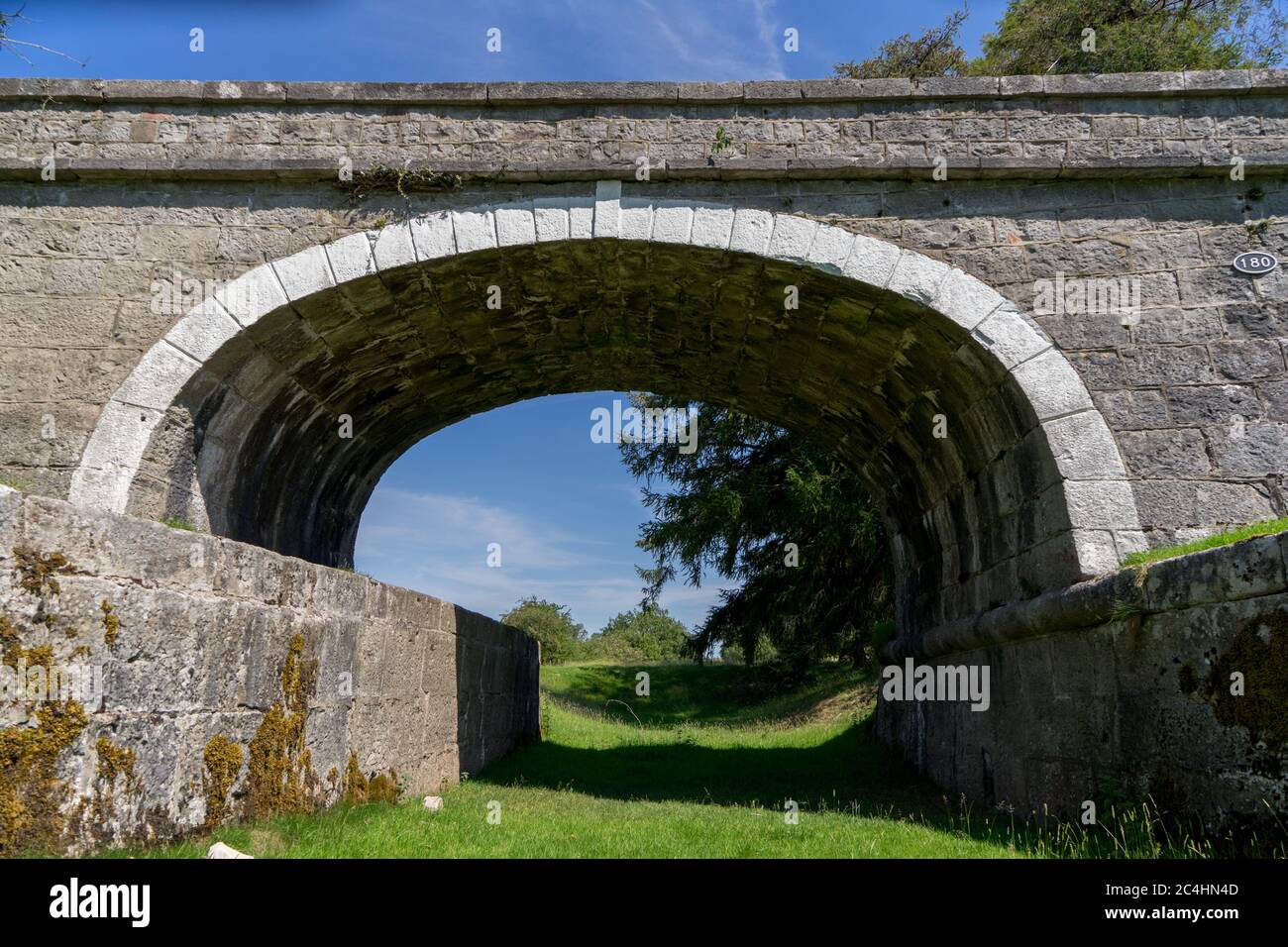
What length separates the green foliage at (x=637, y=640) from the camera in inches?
1683

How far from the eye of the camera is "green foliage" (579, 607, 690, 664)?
42750 millimetres

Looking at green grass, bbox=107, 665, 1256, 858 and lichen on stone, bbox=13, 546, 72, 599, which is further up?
lichen on stone, bbox=13, 546, 72, 599

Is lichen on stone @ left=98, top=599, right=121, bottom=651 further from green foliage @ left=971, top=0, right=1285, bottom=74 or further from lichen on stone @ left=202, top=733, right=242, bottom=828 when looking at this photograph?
green foliage @ left=971, top=0, right=1285, bottom=74

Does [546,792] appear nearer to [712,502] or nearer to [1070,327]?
[1070,327]

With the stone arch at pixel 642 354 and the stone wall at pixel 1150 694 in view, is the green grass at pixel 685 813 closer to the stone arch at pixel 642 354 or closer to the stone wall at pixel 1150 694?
the stone wall at pixel 1150 694

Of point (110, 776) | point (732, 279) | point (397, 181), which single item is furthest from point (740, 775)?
point (110, 776)

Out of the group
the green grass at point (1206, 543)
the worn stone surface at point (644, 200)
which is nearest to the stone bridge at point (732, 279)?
the worn stone surface at point (644, 200)

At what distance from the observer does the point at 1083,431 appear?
6.29 metres

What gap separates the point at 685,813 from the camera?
6.79 metres

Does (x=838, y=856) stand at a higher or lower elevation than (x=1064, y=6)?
lower

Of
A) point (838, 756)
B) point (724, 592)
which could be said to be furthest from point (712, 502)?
point (838, 756)

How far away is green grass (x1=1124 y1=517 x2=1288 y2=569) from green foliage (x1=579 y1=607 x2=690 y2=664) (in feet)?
112

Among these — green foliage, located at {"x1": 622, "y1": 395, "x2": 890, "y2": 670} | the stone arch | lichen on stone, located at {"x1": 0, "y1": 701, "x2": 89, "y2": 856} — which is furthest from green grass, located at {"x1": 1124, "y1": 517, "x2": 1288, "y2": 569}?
green foliage, located at {"x1": 622, "y1": 395, "x2": 890, "y2": 670}

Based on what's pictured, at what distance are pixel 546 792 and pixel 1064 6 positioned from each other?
58.2 feet
